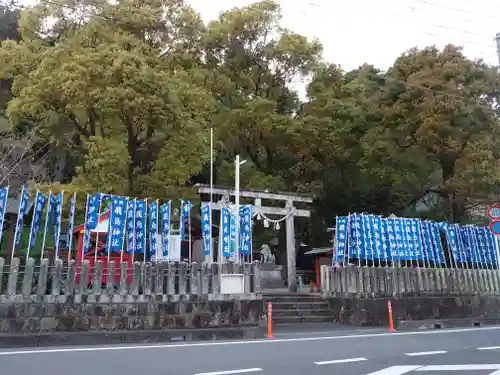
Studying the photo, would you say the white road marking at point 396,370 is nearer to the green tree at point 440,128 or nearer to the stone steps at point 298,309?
the stone steps at point 298,309

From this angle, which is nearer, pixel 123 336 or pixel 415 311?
pixel 123 336

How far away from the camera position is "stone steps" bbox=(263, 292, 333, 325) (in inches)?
589

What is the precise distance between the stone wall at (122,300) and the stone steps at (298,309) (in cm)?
188

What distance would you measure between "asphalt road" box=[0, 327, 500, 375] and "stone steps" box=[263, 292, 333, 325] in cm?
301

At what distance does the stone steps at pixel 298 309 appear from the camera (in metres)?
15.0

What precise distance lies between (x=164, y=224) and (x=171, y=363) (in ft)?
23.1

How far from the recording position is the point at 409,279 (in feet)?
52.7

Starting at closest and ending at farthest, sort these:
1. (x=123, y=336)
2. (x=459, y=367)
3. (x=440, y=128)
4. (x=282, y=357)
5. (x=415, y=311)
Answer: (x=459, y=367), (x=282, y=357), (x=123, y=336), (x=415, y=311), (x=440, y=128)

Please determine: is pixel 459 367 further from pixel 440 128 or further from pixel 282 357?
pixel 440 128

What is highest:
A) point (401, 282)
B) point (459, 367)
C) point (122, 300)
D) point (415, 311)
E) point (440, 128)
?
point (440, 128)

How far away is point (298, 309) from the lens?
15.5 meters

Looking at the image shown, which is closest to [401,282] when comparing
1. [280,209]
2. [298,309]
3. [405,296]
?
[405,296]

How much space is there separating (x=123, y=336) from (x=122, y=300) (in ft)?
3.27

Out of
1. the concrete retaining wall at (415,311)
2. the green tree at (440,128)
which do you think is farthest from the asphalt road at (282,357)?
the green tree at (440,128)
